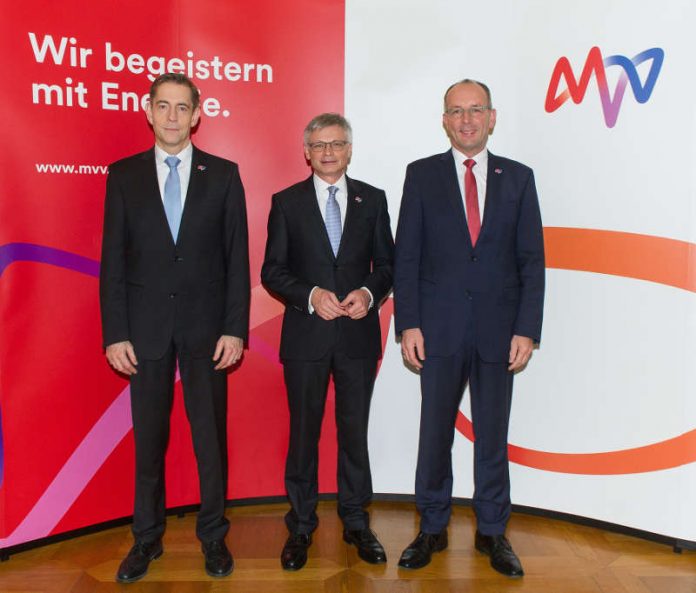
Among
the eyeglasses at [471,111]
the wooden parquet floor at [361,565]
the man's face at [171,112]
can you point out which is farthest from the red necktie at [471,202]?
the wooden parquet floor at [361,565]

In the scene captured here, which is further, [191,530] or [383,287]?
[191,530]

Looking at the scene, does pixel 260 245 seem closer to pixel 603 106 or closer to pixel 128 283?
pixel 128 283

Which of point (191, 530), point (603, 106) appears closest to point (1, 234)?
point (191, 530)

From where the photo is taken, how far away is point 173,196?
10.0 ft

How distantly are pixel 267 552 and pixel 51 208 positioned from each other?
1868 mm

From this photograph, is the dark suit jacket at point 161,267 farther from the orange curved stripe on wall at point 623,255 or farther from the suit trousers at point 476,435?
the orange curved stripe on wall at point 623,255

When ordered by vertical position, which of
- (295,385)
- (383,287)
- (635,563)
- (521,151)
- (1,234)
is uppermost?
(521,151)

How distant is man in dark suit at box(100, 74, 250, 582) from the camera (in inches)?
118

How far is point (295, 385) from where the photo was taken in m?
3.19

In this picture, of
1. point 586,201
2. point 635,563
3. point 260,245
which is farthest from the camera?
point 260,245

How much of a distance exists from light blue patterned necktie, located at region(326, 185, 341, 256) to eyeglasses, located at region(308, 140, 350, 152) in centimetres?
17

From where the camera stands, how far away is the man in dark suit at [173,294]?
299 cm

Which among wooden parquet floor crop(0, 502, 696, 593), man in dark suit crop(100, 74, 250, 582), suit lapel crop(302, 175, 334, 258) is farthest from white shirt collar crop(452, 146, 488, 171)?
wooden parquet floor crop(0, 502, 696, 593)

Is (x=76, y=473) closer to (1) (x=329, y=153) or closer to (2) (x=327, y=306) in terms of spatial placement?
(2) (x=327, y=306)
